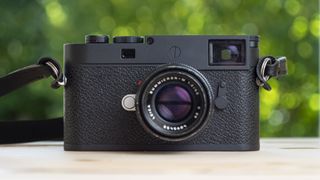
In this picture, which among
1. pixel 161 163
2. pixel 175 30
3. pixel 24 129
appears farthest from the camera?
pixel 175 30

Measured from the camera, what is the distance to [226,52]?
1291 mm

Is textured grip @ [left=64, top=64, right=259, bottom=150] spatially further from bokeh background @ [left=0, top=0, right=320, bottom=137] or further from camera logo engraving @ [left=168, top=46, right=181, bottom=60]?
bokeh background @ [left=0, top=0, right=320, bottom=137]

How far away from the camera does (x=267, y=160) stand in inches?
46.3

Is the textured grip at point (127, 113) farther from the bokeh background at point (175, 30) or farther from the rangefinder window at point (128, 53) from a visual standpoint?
the bokeh background at point (175, 30)

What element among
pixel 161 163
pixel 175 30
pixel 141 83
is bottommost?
pixel 161 163

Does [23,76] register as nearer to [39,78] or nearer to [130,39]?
[39,78]

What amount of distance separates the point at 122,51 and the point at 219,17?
5.57 ft

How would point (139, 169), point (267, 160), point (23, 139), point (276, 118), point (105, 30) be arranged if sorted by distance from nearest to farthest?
point (139, 169) → point (267, 160) → point (23, 139) → point (105, 30) → point (276, 118)

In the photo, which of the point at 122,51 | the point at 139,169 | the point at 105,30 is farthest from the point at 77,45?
the point at 105,30

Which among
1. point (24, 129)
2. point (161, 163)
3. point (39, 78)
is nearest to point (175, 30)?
point (24, 129)

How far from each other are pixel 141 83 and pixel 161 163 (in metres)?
0.17

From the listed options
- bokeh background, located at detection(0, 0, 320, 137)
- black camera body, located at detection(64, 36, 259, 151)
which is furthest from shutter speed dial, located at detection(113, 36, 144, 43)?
bokeh background, located at detection(0, 0, 320, 137)

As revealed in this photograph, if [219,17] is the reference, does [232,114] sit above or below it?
below

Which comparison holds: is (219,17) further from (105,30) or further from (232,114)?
(232,114)
